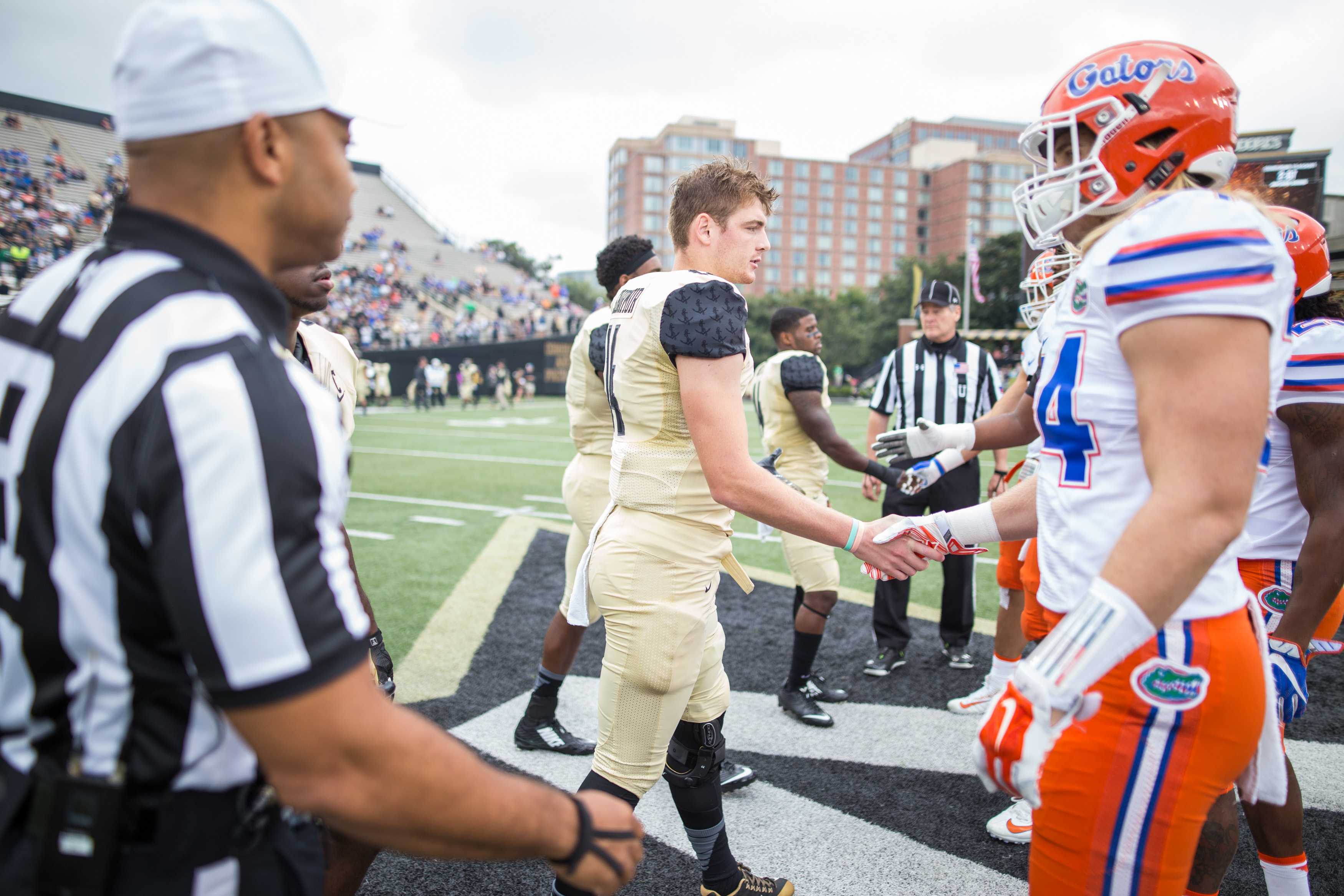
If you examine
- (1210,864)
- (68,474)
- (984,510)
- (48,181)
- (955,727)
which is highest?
(48,181)

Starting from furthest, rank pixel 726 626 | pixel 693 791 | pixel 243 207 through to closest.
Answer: pixel 726 626 → pixel 693 791 → pixel 243 207

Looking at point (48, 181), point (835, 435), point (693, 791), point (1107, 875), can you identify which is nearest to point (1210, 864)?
point (1107, 875)

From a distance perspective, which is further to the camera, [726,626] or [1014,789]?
[726,626]

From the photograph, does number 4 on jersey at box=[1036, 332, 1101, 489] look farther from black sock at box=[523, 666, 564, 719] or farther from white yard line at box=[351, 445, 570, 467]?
white yard line at box=[351, 445, 570, 467]

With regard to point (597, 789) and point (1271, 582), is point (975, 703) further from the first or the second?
point (597, 789)

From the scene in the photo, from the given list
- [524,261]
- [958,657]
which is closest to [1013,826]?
[958,657]

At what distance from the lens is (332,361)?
2691mm

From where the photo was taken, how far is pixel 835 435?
4.49 m

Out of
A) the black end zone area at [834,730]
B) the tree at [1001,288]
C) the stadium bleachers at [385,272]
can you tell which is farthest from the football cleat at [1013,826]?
the tree at [1001,288]

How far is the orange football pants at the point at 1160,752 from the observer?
138cm

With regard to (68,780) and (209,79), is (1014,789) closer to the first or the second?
(68,780)

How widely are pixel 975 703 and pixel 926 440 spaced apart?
5.34 ft

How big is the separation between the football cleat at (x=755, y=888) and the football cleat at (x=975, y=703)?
1.75 m

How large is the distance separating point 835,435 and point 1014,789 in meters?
3.23
